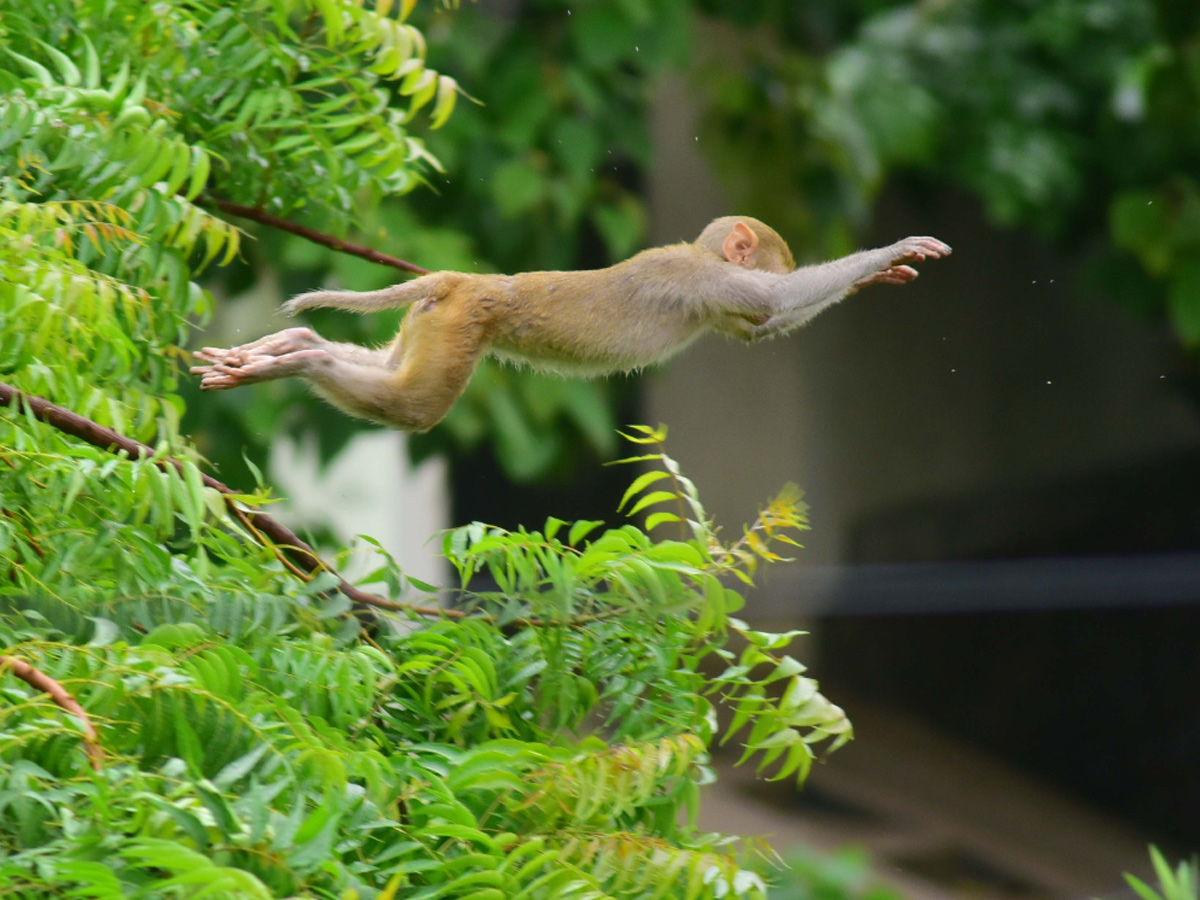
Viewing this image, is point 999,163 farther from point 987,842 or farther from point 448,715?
point 448,715

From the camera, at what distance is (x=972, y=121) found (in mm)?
6340

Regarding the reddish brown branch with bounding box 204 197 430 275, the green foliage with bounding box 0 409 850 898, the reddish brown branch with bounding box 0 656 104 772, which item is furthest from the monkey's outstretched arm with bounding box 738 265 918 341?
the reddish brown branch with bounding box 0 656 104 772

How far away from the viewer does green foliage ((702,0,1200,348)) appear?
597cm

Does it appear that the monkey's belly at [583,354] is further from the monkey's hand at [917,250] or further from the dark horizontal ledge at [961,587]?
the dark horizontal ledge at [961,587]

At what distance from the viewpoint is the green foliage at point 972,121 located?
5.97 metres

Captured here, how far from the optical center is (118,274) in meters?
2.43

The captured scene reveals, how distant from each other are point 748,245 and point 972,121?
13.1ft

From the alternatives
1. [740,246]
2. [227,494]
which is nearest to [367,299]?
[227,494]

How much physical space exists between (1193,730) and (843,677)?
6.84 feet

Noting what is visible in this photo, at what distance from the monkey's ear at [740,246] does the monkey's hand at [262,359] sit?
0.81m

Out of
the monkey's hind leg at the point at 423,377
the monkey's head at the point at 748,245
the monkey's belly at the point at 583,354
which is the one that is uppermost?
the monkey's head at the point at 748,245

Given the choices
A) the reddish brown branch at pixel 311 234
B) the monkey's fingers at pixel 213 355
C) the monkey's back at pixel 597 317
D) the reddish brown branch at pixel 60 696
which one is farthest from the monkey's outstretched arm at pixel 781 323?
the reddish brown branch at pixel 60 696

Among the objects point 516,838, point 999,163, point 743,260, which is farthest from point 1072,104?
point 516,838

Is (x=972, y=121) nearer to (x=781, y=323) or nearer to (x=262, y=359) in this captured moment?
(x=781, y=323)
